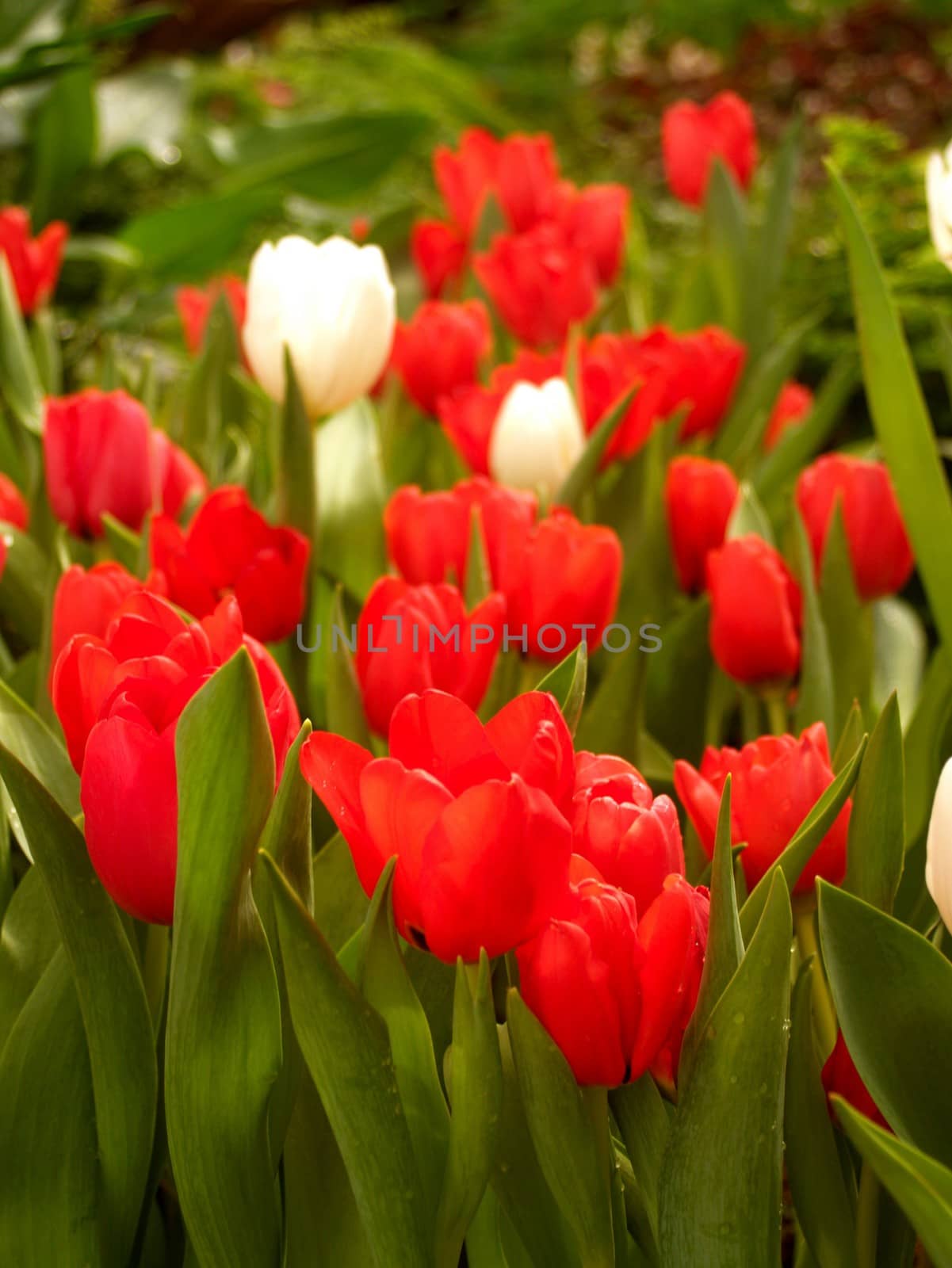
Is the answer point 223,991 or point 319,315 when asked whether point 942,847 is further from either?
point 319,315

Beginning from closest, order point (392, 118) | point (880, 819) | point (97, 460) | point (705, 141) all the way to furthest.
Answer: point (880, 819)
point (97, 460)
point (705, 141)
point (392, 118)

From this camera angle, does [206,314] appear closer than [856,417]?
Yes

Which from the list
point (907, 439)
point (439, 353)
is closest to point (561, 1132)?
point (907, 439)

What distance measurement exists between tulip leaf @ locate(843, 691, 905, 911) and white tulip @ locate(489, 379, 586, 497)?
1.30 ft

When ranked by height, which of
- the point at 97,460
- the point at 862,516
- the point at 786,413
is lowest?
the point at 786,413

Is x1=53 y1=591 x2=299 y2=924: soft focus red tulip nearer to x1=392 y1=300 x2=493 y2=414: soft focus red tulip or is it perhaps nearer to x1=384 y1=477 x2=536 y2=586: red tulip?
x1=384 y1=477 x2=536 y2=586: red tulip

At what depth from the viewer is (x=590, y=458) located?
79 cm

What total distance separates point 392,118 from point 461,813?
1669 millimetres

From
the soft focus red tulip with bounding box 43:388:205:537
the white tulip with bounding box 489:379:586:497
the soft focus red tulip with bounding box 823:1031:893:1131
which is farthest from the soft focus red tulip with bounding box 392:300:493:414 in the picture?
the soft focus red tulip with bounding box 823:1031:893:1131

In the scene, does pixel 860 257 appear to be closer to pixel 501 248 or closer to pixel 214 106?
pixel 501 248

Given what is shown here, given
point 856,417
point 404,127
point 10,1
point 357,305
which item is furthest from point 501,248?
point 10,1

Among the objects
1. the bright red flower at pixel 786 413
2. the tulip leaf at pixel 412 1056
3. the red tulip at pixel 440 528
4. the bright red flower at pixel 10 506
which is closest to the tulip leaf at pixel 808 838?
the tulip leaf at pixel 412 1056

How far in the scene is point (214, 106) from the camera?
308 centimetres

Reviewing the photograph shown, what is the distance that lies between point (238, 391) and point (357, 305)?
354 millimetres
